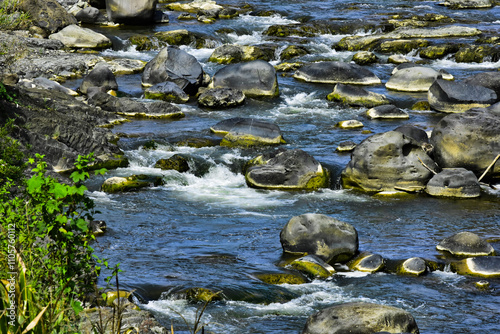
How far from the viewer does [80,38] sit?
2441cm

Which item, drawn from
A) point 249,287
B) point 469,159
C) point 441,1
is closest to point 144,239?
point 249,287

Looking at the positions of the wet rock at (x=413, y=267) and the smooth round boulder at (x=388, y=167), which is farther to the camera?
the smooth round boulder at (x=388, y=167)

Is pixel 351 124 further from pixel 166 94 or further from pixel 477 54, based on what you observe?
pixel 477 54

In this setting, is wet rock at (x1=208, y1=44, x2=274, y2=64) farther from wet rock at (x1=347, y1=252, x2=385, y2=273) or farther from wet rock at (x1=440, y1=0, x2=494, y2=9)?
wet rock at (x1=347, y1=252, x2=385, y2=273)

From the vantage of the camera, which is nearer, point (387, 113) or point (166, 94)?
point (387, 113)

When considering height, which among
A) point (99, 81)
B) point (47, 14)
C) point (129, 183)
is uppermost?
point (47, 14)

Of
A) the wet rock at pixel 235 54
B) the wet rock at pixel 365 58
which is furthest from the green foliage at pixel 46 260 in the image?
the wet rock at pixel 365 58

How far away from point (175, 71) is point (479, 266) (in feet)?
42.3

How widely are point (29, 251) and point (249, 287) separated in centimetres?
419

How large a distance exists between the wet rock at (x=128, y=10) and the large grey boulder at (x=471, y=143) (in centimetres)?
1864

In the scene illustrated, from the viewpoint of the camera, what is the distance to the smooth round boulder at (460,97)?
675 inches

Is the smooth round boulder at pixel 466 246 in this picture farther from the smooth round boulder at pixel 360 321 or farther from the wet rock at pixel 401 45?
the wet rock at pixel 401 45

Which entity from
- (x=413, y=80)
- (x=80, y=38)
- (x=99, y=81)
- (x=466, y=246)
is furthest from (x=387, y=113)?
(x=80, y=38)

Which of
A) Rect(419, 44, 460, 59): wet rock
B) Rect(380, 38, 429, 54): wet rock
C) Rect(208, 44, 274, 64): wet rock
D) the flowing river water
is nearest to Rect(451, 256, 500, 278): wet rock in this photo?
the flowing river water
